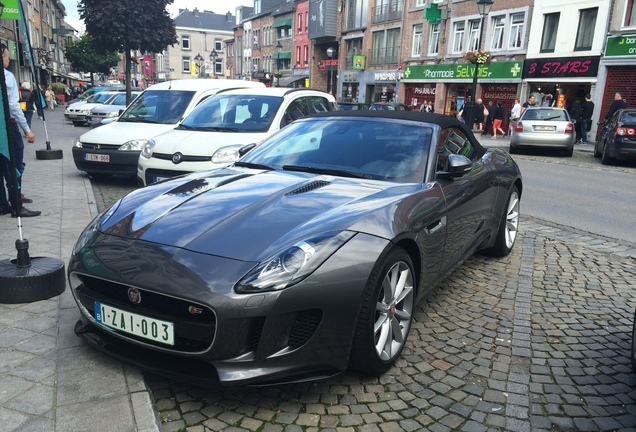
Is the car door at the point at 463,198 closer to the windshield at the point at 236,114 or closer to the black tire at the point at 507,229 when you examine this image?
the black tire at the point at 507,229

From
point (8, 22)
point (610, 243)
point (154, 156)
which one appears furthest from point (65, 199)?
point (8, 22)

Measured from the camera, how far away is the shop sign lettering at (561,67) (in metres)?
24.5

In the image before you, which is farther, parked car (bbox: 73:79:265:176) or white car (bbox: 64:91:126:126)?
white car (bbox: 64:91:126:126)

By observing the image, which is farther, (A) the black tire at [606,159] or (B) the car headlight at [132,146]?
(A) the black tire at [606,159]

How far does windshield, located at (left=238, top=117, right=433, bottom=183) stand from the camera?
3.81 metres

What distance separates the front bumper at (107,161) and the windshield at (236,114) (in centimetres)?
109

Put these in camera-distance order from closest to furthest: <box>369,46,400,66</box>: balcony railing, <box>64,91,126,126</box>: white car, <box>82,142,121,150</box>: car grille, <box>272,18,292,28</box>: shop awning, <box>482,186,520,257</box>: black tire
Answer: <box>482,186,520,257</box>: black tire
<box>82,142,121,150</box>: car grille
<box>64,91,126,126</box>: white car
<box>369,46,400,66</box>: balcony railing
<box>272,18,292,28</box>: shop awning

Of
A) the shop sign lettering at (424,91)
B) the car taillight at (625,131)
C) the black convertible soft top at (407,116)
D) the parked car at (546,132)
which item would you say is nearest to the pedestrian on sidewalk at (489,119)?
the parked car at (546,132)

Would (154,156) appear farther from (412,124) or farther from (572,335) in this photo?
(572,335)

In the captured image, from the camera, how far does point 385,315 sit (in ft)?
9.87

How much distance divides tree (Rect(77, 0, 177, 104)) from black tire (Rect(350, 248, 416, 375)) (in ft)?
59.9

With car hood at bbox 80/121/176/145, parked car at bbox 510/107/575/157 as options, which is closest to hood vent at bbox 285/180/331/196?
car hood at bbox 80/121/176/145

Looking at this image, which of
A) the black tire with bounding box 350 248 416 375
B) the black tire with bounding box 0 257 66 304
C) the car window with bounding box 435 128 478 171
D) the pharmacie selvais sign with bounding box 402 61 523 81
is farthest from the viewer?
the pharmacie selvais sign with bounding box 402 61 523 81

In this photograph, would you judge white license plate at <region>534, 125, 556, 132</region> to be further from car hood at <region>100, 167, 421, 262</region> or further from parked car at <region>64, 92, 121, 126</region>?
parked car at <region>64, 92, 121, 126</region>
